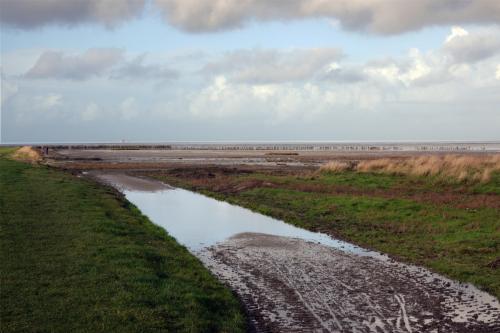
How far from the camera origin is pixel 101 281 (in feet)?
38.6

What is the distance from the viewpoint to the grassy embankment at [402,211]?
52.7 ft

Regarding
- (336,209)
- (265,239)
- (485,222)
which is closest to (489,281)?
(485,222)

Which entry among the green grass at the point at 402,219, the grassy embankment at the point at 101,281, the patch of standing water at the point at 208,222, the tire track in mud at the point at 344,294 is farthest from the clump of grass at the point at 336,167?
the tire track in mud at the point at 344,294

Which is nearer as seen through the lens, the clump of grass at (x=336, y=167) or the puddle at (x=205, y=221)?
the puddle at (x=205, y=221)

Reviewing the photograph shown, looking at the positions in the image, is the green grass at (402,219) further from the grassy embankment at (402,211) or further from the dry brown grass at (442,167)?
the dry brown grass at (442,167)

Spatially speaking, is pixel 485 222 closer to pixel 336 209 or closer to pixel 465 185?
pixel 336 209

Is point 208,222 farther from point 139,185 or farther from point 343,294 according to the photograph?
point 139,185

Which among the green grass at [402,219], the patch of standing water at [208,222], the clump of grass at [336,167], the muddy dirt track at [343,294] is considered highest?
the clump of grass at [336,167]

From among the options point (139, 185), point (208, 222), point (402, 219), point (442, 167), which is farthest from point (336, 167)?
point (208, 222)

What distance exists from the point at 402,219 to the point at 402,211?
1.29 metres

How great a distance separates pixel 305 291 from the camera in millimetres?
12602

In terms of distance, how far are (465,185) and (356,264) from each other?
19.4 metres

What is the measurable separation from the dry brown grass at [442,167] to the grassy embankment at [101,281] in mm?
22368

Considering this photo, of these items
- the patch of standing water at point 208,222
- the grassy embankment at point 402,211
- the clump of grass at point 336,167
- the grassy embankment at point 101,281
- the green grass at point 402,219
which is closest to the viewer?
the grassy embankment at point 101,281
